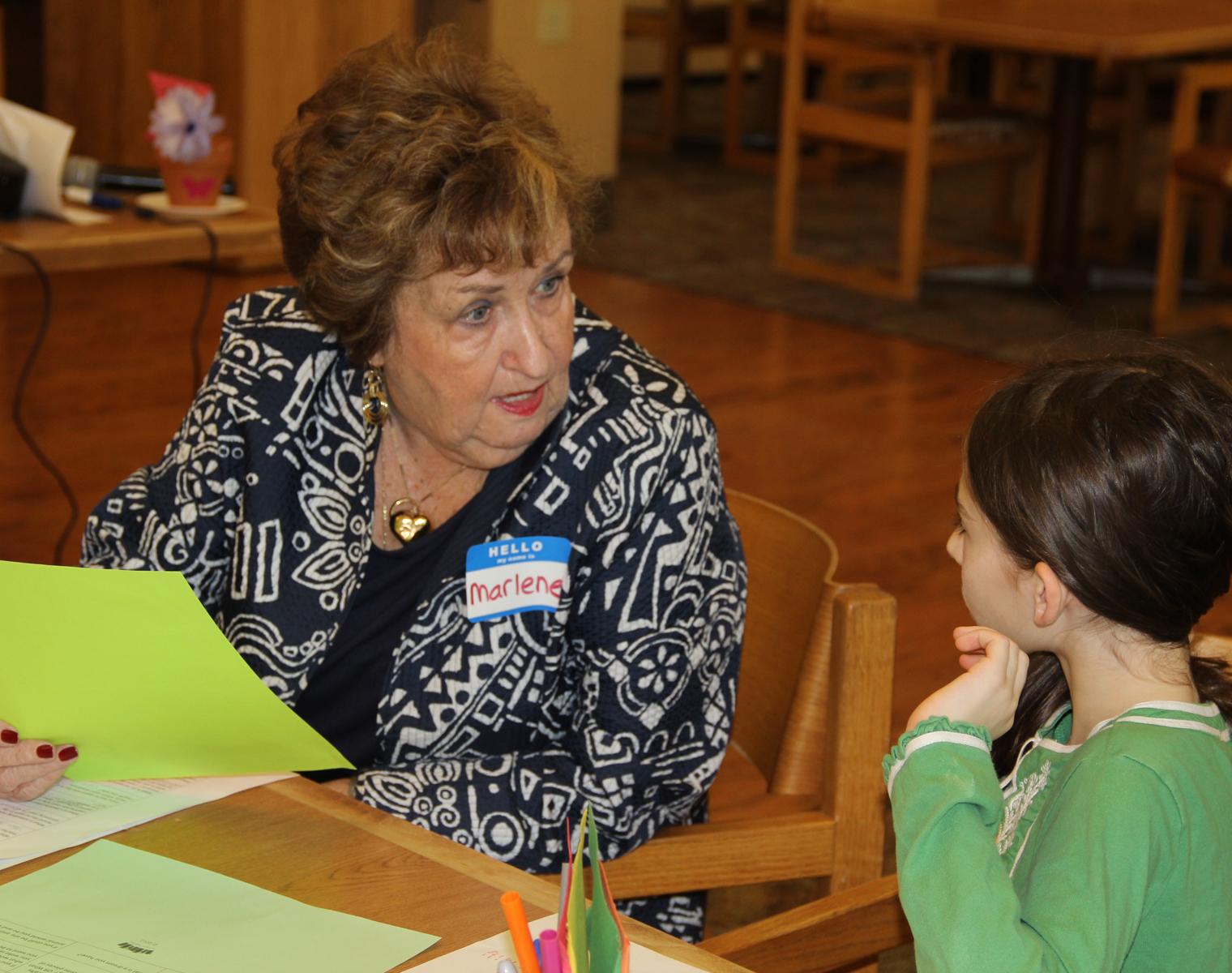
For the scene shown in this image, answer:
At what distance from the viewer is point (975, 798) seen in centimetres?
100

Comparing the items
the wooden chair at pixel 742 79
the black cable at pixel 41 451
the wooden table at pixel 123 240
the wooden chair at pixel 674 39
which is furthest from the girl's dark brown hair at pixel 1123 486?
the wooden chair at pixel 674 39

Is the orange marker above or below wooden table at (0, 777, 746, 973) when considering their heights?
above

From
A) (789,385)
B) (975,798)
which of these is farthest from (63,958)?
(789,385)

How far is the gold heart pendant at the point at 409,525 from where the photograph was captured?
64.6 inches

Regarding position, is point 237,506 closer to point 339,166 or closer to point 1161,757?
point 339,166

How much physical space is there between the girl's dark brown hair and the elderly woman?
0.46 metres

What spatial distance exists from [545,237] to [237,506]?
43 centimetres

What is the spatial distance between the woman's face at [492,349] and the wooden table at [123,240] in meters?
0.96

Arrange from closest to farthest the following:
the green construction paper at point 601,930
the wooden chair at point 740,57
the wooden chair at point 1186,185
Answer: the green construction paper at point 601,930, the wooden chair at point 1186,185, the wooden chair at point 740,57

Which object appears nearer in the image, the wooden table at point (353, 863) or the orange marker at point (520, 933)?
the orange marker at point (520, 933)

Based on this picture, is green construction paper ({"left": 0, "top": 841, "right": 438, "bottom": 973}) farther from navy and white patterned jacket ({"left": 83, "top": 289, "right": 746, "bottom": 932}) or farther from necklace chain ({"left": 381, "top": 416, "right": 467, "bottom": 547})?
necklace chain ({"left": 381, "top": 416, "right": 467, "bottom": 547})

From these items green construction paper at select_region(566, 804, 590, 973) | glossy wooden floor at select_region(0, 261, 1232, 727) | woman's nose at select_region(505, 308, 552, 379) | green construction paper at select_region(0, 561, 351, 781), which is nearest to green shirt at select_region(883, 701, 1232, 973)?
green construction paper at select_region(566, 804, 590, 973)

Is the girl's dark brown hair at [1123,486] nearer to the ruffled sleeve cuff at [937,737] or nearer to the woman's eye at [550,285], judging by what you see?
the ruffled sleeve cuff at [937,737]

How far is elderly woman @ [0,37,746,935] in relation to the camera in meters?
1.49
